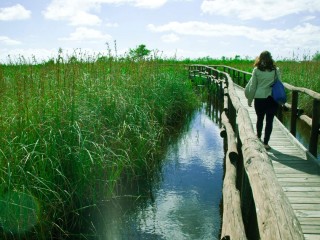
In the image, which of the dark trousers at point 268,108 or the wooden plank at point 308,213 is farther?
the dark trousers at point 268,108

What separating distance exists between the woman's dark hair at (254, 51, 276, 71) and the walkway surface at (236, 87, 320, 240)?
47.4 inches

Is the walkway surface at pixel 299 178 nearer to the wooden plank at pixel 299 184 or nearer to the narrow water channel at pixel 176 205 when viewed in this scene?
the wooden plank at pixel 299 184

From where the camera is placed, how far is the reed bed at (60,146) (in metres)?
3.59

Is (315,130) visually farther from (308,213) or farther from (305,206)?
(308,213)

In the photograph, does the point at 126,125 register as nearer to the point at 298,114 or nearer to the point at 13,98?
the point at 13,98

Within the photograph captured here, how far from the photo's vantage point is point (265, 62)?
5.24 meters

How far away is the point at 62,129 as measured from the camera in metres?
4.31

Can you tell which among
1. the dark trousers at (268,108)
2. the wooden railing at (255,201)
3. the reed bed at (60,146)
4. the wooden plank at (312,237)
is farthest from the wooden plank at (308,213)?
the dark trousers at (268,108)

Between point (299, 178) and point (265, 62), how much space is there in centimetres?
176

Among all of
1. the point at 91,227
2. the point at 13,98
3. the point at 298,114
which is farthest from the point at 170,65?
the point at 91,227

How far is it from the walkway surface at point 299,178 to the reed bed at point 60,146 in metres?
1.98

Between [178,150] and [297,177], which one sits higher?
[297,177]

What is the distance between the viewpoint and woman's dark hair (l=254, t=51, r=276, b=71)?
17.1 ft

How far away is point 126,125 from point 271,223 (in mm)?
4352
